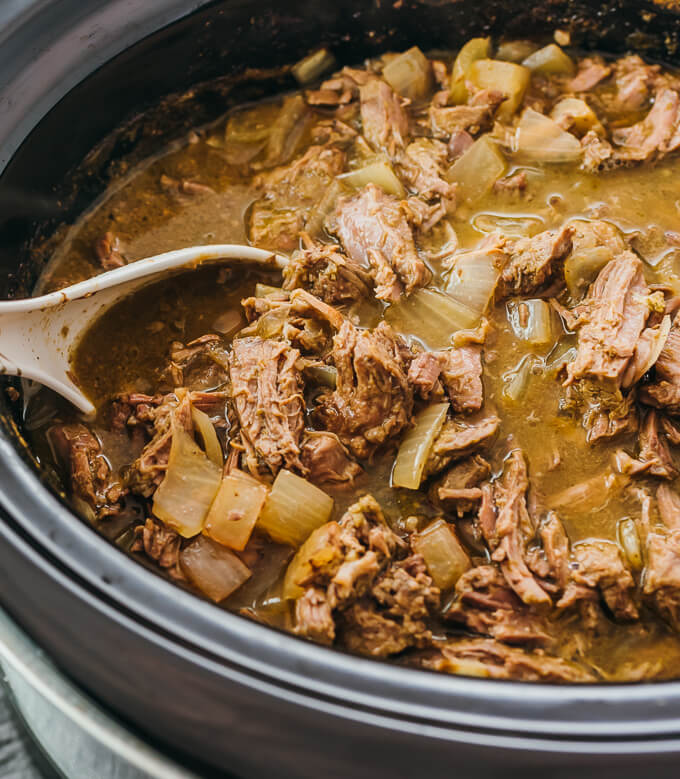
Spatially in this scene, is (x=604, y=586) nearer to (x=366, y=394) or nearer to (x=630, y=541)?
(x=630, y=541)

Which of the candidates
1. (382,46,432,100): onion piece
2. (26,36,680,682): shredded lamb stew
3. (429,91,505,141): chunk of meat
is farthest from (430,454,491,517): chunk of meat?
(382,46,432,100): onion piece

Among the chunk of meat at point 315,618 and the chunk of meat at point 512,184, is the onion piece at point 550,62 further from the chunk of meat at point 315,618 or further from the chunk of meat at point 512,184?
the chunk of meat at point 315,618

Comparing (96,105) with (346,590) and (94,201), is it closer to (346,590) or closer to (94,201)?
(94,201)

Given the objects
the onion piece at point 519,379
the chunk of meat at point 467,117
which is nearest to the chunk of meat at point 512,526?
the onion piece at point 519,379

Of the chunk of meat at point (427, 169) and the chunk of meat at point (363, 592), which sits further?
the chunk of meat at point (427, 169)

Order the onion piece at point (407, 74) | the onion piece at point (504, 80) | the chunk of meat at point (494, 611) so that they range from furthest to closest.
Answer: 1. the onion piece at point (407, 74)
2. the onion piece at point (504, 80)
3. the chunk of meat at point (494, 611)

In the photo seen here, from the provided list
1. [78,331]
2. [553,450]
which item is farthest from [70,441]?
[553,450]

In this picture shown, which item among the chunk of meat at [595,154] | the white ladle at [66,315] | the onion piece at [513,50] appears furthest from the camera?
the onion piece at [513,50]

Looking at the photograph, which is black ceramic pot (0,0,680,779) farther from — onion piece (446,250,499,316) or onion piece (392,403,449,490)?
onion piece (446,250,499,316)
